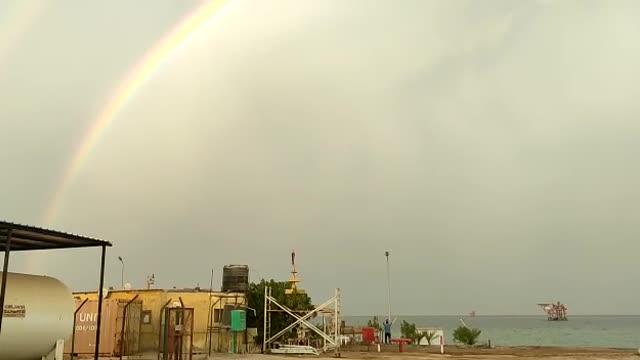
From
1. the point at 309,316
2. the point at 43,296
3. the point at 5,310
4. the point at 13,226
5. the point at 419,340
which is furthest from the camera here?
the point at 419,340

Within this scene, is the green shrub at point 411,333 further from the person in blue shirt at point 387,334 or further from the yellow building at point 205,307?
the yellow building at point 205,307

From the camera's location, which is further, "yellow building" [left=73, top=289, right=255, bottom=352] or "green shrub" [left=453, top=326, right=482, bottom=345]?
"green shrub" [left=453, top=326, right=482, bottom=345]

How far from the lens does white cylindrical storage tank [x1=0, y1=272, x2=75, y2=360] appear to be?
53.3 ft

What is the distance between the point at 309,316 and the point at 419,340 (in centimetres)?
1446

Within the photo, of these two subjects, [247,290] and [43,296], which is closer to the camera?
[43,296]

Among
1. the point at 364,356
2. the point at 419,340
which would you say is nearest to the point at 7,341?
the point at 364,356

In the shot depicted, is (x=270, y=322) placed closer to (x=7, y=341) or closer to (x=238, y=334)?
(x=238, y=334)


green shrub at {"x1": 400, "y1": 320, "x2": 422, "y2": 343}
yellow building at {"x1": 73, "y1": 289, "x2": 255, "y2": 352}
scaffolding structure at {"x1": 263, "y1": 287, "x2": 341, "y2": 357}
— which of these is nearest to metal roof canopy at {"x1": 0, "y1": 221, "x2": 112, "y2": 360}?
yellow building at {"x1": 73, "y1": 289, "x2": 255, "y2": 352}

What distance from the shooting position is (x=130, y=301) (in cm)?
2750

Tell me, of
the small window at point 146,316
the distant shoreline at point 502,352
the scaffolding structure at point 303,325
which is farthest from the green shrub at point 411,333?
the small window at point 146,316

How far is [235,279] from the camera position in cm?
3738

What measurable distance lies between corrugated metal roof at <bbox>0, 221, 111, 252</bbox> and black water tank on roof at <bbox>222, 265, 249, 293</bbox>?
18419mm

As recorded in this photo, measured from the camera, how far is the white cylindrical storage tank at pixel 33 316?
16.2 m

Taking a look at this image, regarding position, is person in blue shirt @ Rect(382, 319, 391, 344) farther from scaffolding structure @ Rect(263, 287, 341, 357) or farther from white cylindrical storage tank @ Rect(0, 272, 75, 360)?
white cylindrical storage tank @ Rect(0, 272, 75, 360)
